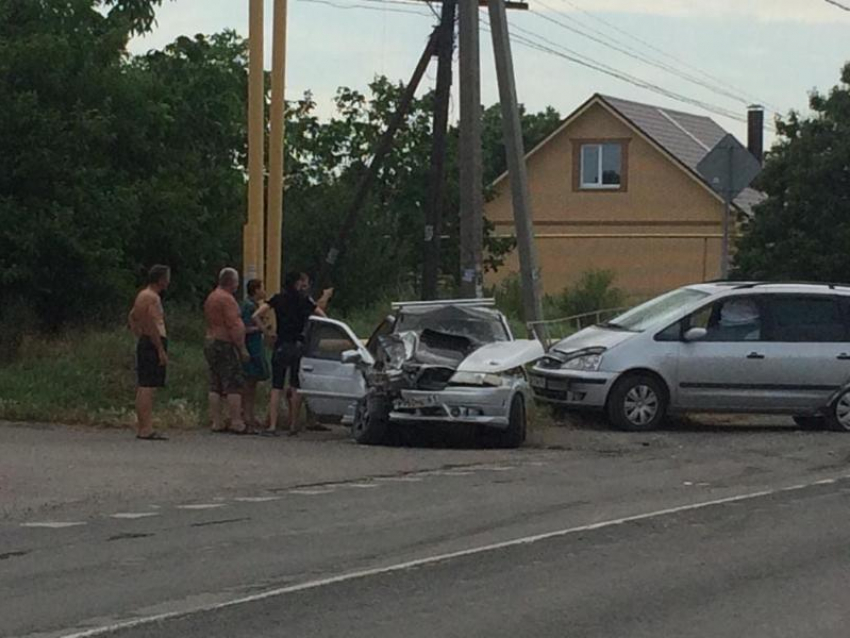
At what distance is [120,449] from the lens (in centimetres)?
1644

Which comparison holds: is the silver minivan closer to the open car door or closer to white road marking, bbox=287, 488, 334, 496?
the open car door

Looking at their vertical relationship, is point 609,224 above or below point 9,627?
above

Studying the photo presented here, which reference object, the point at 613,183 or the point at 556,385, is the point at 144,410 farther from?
the point at 613,183

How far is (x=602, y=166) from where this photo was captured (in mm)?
52281

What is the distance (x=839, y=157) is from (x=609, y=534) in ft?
95.7

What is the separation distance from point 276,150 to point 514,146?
3.24m

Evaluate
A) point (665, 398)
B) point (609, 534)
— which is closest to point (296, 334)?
point (665, 398)

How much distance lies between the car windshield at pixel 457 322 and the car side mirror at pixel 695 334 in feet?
7.04

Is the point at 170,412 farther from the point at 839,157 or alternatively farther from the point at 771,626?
the point at 839,157

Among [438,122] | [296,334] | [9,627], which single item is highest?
[438,122]

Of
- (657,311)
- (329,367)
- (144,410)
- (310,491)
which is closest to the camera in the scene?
(310,491)

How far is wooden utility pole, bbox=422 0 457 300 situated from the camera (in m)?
23.9

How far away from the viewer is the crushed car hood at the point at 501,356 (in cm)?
1753

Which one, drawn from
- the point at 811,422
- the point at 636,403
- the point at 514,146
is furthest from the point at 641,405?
the point at 514,146
